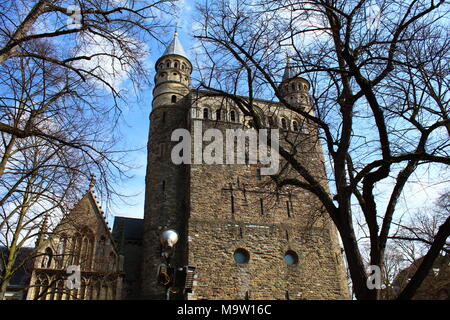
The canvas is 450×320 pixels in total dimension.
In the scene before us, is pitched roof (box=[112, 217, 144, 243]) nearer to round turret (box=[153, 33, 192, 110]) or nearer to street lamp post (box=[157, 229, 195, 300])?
round turret (box=[153, 33, 192, 110])

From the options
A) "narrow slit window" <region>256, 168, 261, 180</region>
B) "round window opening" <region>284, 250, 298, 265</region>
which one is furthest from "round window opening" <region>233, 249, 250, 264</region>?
"narrow slit window" <region>256, 168, 261, 180</region>

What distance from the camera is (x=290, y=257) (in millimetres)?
17609

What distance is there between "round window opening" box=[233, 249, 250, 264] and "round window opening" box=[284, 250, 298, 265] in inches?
77.6

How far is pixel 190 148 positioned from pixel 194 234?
4843 millimetres

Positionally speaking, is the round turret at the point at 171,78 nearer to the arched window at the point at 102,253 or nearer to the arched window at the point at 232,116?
the arched window at the point at 232,116

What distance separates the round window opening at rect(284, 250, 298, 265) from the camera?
17.4 metres

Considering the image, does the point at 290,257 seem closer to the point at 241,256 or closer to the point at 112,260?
the point at 241,256

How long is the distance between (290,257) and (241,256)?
8.20ft

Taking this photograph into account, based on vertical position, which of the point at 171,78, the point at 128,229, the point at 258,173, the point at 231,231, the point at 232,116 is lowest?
the point at 231,231

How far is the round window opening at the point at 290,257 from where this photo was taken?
17.4 meters

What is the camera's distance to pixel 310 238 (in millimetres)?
18250

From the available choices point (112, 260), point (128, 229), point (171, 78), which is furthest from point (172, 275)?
point (171, 78)
